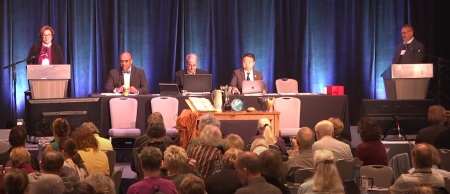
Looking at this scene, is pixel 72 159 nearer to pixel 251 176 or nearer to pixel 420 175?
pixel 251 176

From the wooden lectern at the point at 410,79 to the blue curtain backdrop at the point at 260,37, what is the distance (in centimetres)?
207

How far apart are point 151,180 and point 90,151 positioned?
5.51ft

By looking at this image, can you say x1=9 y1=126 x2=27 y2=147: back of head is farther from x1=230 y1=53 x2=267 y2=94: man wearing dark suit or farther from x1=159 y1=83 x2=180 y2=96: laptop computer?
x1=230 y1=53 x2=267 y2=94: man wearing dark suit

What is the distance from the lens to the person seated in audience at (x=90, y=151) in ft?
24.7

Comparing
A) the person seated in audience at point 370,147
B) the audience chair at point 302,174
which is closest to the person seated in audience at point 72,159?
the audience chair at point 302,174

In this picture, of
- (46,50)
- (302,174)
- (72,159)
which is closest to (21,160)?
(72,159)

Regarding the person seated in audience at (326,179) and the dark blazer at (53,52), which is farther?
the dark blazer at (53,52)

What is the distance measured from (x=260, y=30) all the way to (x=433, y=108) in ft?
19.6

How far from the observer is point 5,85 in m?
14.1

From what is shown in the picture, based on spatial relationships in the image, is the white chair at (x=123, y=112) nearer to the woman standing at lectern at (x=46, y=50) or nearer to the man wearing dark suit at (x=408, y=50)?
the woman standing at lectern at (x=46, y=50)

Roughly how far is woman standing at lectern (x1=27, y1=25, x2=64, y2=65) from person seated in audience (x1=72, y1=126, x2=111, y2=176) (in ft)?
16.5

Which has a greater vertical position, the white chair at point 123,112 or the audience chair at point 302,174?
the white chair at point 123,112

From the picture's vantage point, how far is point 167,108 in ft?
38.5

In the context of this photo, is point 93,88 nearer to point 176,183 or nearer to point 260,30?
point 260,30
